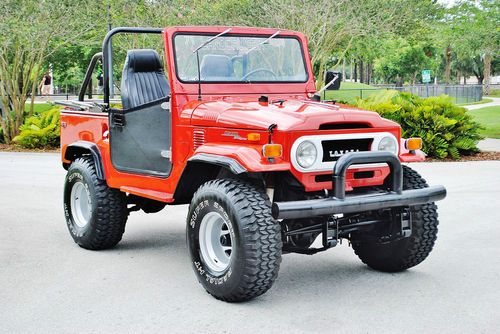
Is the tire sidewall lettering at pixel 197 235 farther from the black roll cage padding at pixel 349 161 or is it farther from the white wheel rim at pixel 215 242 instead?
the black roll cage padding at pixel 349 161

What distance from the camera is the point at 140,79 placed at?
718cm

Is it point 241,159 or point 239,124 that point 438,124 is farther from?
point 241,159

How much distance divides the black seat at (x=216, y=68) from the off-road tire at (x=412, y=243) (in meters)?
1.80

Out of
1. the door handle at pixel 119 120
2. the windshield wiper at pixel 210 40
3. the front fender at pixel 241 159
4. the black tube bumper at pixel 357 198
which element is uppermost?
the windshield wiper at pixel 210 40

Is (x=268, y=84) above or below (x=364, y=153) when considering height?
above

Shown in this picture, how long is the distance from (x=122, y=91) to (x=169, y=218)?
2.44 meters

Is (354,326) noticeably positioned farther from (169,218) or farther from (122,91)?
(169,218)

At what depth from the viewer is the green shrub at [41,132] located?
19.2 meters

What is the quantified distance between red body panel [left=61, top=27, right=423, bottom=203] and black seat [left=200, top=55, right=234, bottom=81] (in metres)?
0.09

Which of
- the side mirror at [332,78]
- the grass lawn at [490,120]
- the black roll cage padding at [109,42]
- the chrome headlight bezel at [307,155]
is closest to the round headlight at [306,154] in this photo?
the chrome headlight bezel at [307,155]

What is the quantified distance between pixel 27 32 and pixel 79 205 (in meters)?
12.8

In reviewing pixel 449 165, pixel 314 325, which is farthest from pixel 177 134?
pixel 449 165

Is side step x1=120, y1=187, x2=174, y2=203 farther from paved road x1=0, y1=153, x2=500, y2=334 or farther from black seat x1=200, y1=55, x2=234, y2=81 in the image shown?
black seat x1=200, y1=55, x2=234, y2=81

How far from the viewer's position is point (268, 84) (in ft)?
22.2
